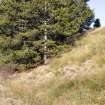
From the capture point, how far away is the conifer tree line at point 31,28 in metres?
25.9

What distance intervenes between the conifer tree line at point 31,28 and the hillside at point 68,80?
4.65 ft

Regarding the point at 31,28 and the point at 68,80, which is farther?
the point at 31,28

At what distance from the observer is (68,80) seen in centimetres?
1698

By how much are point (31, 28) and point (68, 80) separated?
10.8m

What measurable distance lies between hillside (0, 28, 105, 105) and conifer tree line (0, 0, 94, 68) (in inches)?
55.8

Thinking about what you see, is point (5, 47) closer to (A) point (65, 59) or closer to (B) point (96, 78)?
(A) point (65, 59)

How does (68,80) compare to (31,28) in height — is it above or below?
below

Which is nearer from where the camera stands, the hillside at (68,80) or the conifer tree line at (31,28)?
the hillside at (68,80)

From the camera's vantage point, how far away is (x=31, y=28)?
27016mm

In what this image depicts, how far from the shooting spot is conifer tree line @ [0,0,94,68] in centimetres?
2591

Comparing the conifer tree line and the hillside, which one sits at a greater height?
the conifer tree line

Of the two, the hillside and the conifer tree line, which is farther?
the conifer tree line

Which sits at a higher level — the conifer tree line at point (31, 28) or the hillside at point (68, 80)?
the conifer tree line at point (31, 28)

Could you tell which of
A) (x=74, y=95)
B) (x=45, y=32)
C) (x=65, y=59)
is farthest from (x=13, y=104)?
(x=45, y=32)
